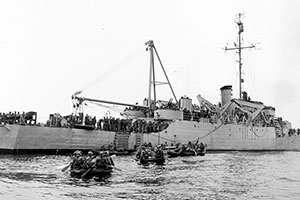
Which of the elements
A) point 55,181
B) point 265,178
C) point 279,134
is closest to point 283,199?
point 265,178

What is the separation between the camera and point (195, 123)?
39.9m

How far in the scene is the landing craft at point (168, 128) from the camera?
2950 centimetres

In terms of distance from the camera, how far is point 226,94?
4675 cm

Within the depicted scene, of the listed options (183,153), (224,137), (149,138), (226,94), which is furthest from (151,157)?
(226,94)

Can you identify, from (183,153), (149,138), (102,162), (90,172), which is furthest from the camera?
(149,138)

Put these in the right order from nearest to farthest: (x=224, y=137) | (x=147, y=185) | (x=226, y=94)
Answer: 1. (x=147, y=185)
2. (x=224, y=137)
3. (x=226, y=94)

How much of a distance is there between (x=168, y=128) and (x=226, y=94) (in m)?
13.5

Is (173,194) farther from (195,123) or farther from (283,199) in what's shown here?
(195,123)

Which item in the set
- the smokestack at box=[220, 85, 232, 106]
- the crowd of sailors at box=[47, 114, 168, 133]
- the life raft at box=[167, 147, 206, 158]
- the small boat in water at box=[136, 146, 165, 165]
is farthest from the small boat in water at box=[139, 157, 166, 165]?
the smokestack at box=[220, 85, 232, 106]

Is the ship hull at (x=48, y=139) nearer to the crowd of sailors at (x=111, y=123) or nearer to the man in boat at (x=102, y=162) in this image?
the crowd of sailors at (x=111, y=123)

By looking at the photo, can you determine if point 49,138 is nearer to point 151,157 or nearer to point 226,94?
point 151,157

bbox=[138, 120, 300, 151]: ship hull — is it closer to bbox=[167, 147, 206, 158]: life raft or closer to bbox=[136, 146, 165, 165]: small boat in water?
bbox=[167, 147, 206, 158]: life raft

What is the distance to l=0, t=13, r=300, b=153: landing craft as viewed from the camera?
96.8 ft

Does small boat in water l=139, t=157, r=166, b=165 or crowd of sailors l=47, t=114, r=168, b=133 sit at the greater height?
crowd of sailors l=47, t=114, r=168, b=133
